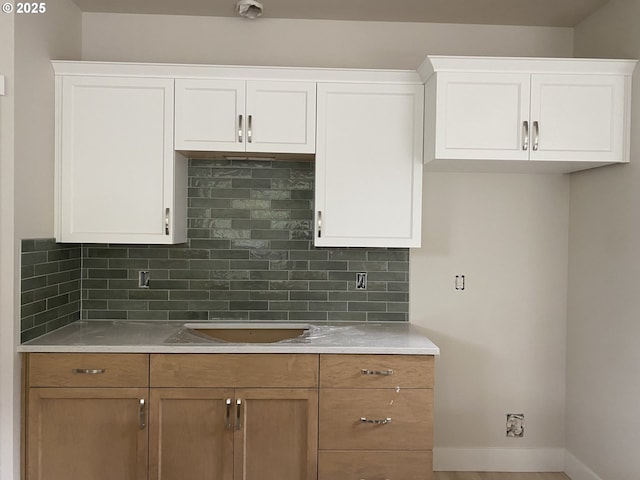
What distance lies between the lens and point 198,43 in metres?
3.29

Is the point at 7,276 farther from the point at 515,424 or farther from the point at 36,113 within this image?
the point at 515,424

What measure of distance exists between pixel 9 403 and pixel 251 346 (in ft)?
3.65

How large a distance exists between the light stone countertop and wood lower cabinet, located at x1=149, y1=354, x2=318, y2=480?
0.15 feet

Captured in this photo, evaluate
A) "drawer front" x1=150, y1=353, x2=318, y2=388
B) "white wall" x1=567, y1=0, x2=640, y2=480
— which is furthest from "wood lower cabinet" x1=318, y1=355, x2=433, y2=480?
"white wall" x1=567, y1=0, x2=640, y2=480

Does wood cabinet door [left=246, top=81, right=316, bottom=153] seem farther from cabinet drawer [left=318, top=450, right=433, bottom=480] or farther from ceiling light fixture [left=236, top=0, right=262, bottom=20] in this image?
cabinet drawer [left=318, top=450, right=433, bottom=480]

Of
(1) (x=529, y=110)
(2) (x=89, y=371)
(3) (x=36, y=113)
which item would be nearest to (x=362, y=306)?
(1) (x=529, y=110)

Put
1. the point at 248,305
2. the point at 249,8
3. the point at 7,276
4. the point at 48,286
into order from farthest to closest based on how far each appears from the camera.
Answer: the point at 248,305 → the point at 249,8 → the point at 48,286 → the point at 7,276

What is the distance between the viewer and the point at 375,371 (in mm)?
2674

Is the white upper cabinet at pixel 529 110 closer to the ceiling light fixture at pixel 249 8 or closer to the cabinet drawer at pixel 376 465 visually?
the ceiling light fixture at pixel 249 8

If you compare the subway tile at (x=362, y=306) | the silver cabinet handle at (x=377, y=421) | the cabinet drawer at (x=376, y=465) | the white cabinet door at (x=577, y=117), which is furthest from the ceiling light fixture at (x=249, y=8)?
the cabinet drawer at (x=376, y=465)

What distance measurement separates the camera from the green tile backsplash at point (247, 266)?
3.30 meters

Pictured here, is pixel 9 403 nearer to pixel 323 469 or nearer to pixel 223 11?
pixel 323 469

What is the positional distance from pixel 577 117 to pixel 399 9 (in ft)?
3.69

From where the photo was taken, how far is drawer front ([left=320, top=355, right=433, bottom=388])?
267cm
